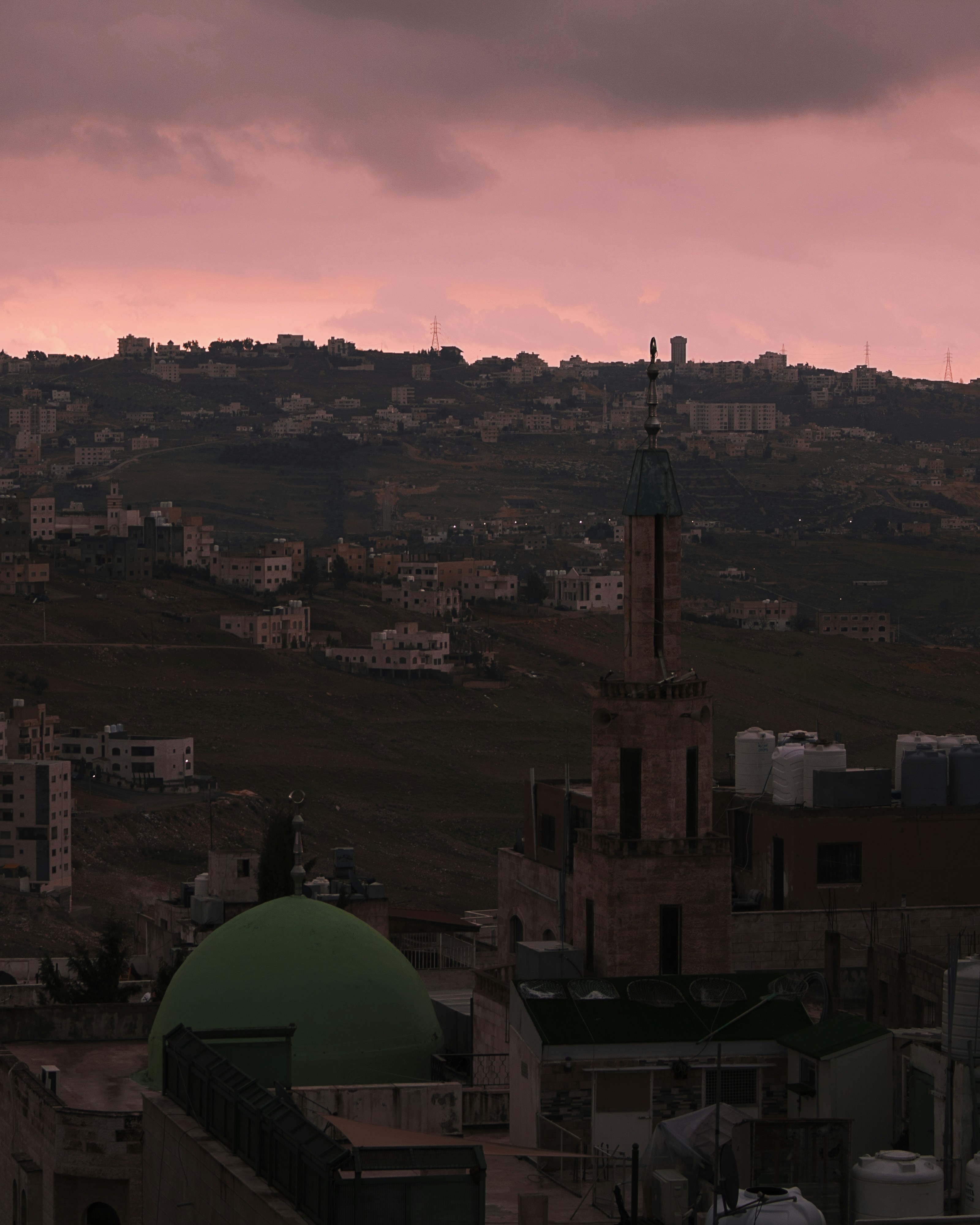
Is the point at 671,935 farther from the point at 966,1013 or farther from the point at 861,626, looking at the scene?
the point at 861,626

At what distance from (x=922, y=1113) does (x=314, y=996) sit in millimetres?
7796

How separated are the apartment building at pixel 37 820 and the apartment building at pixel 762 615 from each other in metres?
94.7

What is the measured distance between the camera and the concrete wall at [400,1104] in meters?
24.4

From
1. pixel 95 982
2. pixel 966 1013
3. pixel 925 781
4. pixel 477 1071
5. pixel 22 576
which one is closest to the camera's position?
pixel 966 1013

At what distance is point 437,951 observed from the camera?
145 feet

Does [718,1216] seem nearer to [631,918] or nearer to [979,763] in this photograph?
[631,918]

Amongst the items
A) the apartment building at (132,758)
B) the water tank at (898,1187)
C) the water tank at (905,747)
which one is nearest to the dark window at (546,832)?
the water tank at (905,747)

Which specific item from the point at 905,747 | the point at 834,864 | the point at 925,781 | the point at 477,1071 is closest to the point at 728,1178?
the point at 477,1071

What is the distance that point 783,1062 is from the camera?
2472 centimetres

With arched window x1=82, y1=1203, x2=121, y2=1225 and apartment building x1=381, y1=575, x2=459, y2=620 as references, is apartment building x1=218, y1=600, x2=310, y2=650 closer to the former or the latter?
apartment building x1=381, y1=575, x2=459, y2=620

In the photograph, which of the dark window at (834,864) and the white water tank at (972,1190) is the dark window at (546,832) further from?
the white water tank at (972,1190)

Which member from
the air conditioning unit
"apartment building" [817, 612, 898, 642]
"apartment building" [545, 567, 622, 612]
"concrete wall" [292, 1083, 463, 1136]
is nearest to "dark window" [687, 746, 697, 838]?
"concrete wall" [292, 1083, 463, 1136]

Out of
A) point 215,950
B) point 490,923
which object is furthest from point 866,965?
point 490,923

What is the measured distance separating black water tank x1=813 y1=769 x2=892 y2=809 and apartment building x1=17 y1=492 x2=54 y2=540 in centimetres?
15420
